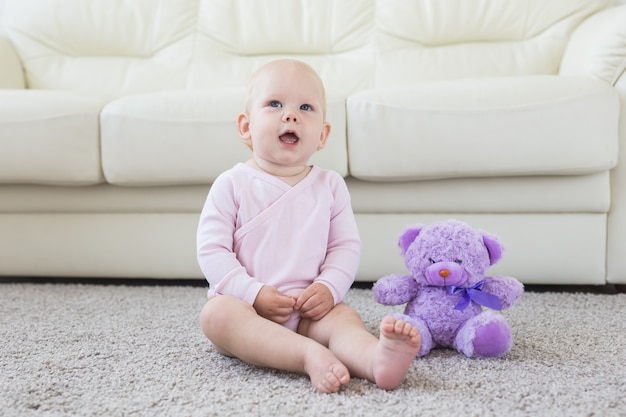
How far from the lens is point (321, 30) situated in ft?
7.77

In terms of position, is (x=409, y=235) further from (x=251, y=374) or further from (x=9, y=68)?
(x=9, y=68)

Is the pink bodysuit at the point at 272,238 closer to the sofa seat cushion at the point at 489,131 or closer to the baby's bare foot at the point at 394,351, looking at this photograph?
the baby's bare foot at the point at 394,351

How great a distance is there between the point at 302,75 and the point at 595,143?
0.71 meters

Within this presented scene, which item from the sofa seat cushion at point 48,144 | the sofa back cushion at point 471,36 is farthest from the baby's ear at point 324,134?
the sofa back cushion at point 471,36

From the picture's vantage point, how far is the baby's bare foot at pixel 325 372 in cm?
90

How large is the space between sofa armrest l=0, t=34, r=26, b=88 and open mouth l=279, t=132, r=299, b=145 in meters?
1.41

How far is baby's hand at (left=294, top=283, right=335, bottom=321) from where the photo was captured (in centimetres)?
108

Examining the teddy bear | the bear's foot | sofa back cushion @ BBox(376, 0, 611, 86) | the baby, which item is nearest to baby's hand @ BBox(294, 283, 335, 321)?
the baby

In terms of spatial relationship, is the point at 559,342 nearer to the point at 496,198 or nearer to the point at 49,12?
the point at 496,198

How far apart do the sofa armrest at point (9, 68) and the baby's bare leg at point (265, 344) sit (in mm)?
1526

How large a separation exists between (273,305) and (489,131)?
71cm

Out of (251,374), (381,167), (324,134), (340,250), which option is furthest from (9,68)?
(251,374)

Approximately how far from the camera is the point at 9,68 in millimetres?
2270

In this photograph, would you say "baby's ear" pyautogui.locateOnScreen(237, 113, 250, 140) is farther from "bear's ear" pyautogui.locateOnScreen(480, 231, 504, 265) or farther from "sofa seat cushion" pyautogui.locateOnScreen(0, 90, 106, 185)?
"sofa seat cushion" pyautogui.locateOnScreen(0, 90, 106, 185)
